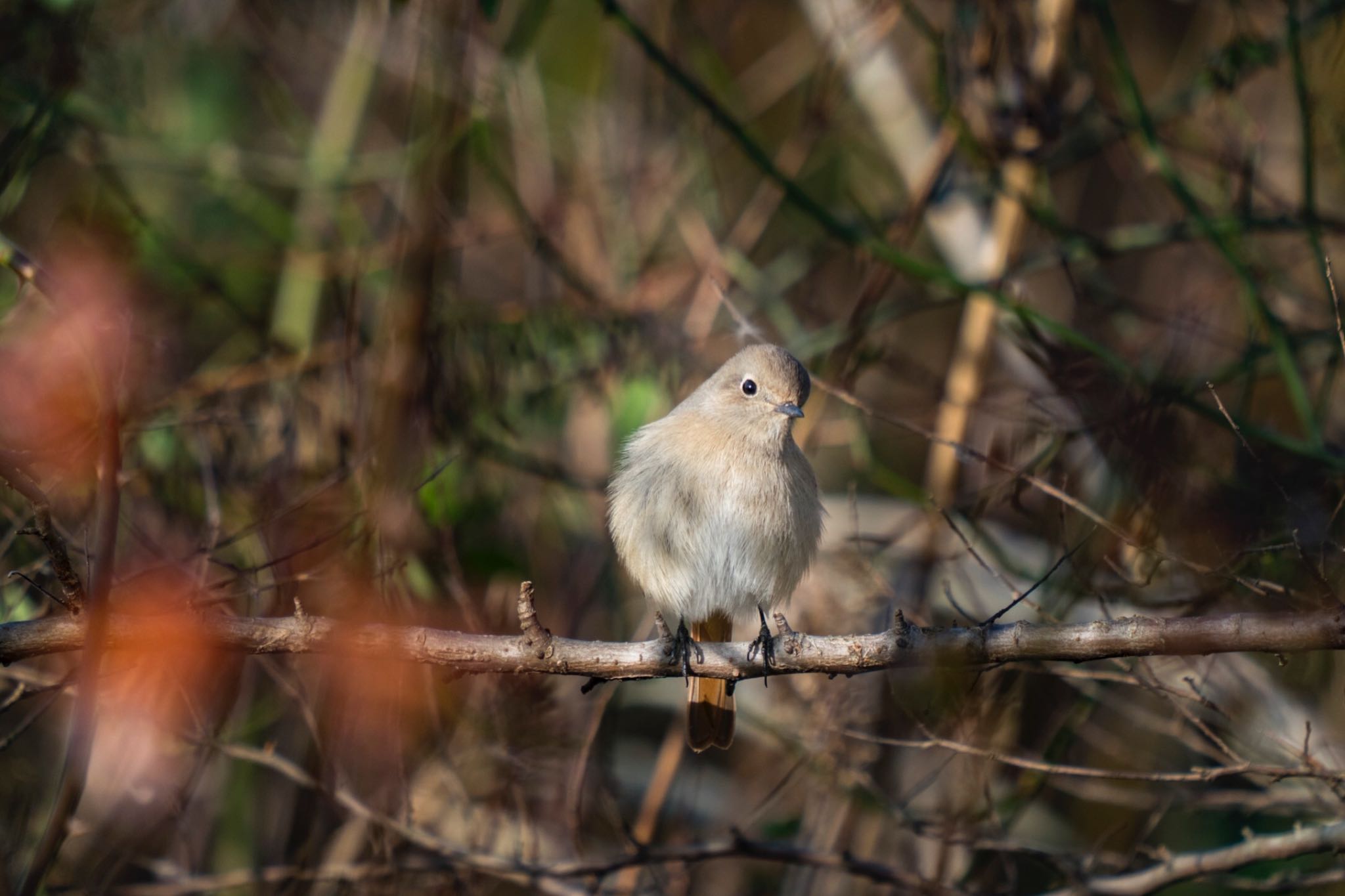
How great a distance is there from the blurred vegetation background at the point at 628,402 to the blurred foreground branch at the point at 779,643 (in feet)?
0.38

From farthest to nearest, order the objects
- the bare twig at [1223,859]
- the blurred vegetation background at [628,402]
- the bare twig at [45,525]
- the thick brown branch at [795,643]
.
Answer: the blurred vegetation background at [628,402]
the bare twig at [1223,859]
the thick brown branch at [795,643]
the bare twig at [45,525]

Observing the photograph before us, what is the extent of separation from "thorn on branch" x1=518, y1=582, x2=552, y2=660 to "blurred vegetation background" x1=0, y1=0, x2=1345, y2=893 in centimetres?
46

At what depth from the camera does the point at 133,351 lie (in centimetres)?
381

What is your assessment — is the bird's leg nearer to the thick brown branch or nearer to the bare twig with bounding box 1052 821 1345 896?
the thick brown branch

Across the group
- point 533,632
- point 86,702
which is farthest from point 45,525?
point 533,632

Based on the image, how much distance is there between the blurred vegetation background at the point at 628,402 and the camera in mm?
3980

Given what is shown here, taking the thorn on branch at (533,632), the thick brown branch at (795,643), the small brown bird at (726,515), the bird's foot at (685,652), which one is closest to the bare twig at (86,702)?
the thick brown branch at (795,643)

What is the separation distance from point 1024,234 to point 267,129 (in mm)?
5385

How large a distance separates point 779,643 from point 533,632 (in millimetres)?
812

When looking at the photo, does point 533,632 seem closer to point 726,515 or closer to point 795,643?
point 795,643

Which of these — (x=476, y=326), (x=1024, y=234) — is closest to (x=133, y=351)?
(x=476, y=326)

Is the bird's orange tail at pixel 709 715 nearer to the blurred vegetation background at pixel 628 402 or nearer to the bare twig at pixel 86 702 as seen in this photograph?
the blurred vegetation background at pixel 628 402

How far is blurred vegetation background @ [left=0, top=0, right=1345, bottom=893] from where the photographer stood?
3.98 metres

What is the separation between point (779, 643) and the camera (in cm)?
382
